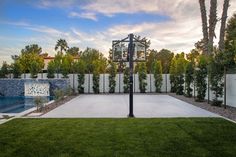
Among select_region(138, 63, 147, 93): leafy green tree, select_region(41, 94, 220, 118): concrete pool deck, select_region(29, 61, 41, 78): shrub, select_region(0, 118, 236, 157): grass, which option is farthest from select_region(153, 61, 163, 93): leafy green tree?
select_region(0, 118, 236, 157): grass

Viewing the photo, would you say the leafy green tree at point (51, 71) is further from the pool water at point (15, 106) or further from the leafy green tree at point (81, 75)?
the pool water at point (15, 106)

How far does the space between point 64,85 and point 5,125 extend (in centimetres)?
1168

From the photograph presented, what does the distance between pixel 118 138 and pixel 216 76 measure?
303 inches

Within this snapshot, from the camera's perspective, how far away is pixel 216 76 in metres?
13.0

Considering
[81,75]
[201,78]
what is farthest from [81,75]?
[201,78]

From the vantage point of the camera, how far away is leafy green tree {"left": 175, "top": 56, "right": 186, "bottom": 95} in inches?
809

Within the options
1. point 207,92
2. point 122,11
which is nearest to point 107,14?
point 122,11

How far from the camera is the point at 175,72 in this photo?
2200 centimetres

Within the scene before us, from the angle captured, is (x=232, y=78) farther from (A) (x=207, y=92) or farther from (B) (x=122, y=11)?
(B) (x=122, y=11)

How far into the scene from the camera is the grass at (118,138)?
18.4 ft

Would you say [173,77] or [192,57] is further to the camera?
[173,77]

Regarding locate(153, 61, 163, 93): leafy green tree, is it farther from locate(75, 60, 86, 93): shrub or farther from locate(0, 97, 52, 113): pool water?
locate(0, 97, 52, 113): pool water

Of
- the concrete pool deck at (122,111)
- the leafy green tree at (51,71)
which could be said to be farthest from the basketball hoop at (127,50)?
the leafy green tree at (51,71)

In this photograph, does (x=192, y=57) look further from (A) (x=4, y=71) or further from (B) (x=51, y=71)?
(A) (x=4, y=71)
